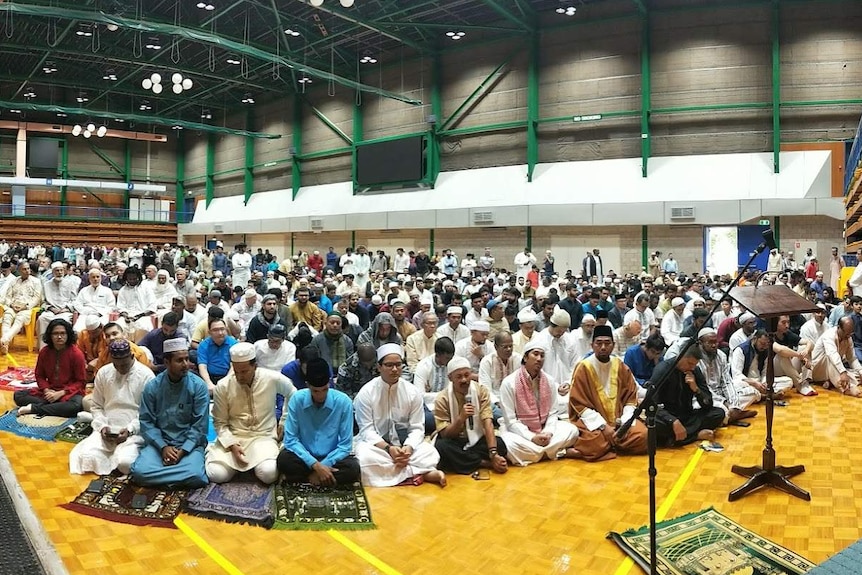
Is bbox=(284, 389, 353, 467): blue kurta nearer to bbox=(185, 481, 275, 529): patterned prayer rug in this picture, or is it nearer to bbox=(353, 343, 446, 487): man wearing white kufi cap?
bbox=(353, 343, 446, 487): man wearing white kufi cap

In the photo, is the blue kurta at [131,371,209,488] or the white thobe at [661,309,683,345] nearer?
the blue kurta at [131,371,209,488]

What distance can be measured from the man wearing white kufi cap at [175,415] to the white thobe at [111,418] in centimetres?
20

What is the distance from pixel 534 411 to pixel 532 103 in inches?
503

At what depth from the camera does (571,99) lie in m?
15.5

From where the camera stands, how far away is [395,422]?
4.26 meters

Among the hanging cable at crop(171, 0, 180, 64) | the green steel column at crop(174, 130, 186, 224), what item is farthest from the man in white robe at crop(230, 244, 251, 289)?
the green steel column at crop(174, 130, 186, 224)

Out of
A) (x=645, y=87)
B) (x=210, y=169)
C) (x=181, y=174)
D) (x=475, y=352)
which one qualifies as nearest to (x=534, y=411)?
(x=475, y=352)

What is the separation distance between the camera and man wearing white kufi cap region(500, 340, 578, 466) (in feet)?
14.7

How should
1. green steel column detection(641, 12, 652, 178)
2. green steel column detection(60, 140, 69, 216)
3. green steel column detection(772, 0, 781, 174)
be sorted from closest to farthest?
green steel column detection(772, 0, 781, 174) < green steel column detection(641, 12, 652, 178) < green steel column detection(60, 140, 69, 216)

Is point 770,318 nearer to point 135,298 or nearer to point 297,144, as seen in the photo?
point 135,298

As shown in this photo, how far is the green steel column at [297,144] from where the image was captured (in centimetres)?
2147

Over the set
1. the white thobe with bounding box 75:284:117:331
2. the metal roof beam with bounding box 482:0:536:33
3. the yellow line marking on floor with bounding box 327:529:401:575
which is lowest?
the yellow line marking on floor with bounding box 327:529:401:575

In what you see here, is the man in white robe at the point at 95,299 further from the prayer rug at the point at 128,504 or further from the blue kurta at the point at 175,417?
the prayer rug at the point at 128,504

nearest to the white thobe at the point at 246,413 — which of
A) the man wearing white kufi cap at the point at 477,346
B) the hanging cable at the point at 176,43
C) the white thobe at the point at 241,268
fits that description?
the man wearing white kufi cap at the point at 477,346
